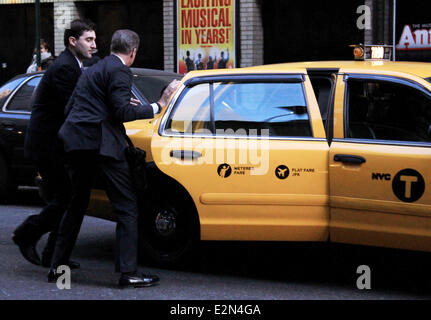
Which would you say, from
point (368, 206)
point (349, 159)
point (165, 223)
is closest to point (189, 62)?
point (165, 223)

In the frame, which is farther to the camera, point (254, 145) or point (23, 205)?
point (23, 205)

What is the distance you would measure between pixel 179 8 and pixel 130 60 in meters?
11.1

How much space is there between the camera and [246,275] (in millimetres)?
6348

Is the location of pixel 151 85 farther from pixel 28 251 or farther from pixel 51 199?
pixel 28 251

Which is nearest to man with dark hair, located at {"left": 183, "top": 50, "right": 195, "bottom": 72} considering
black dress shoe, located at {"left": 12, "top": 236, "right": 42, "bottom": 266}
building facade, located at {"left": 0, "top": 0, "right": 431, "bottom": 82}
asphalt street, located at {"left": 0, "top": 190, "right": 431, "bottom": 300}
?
building facade, located at {"left": 0, "top": 0, "right": 431, "bottom": 82}

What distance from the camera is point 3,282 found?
6094mm

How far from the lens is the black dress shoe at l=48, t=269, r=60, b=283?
607 centimetres

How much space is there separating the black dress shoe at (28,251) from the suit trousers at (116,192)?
69cm

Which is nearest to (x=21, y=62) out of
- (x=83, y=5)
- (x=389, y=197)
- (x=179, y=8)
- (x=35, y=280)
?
(x=83, y=5)

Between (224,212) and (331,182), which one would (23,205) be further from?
(331,182)

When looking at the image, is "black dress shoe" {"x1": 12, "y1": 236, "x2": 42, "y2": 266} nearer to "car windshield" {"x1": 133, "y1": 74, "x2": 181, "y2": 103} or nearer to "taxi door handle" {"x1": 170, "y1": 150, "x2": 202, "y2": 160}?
"taxi door handle" {"x1": 170, "y1": 150, "x2": 202, "y2": 160}

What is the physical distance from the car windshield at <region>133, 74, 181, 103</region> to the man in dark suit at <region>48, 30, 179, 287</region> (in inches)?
108

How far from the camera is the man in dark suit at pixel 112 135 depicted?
5770 millimetres

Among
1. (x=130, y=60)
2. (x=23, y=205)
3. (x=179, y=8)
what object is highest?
(x=179, y=8)
